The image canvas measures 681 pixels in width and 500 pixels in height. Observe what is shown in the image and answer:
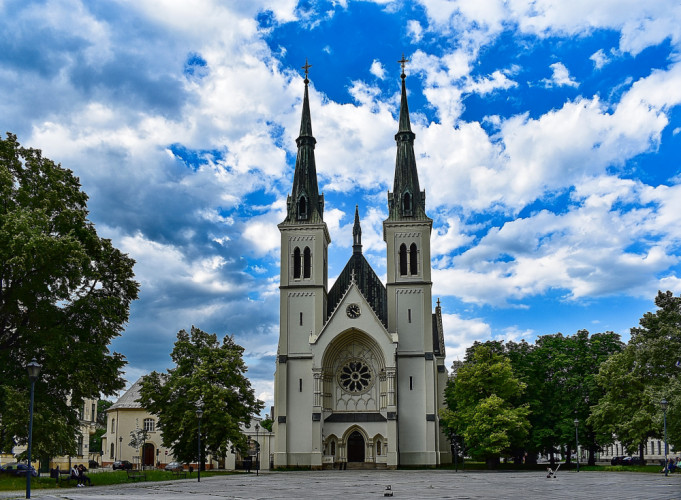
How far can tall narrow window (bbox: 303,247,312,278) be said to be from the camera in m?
63.7

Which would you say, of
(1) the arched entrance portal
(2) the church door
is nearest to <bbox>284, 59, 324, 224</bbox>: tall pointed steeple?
(2) the church door

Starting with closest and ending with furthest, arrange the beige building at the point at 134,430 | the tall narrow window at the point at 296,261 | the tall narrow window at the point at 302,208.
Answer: the tall narrow window at the point at 296,261 → the tall narrow window at the point at 302,208 → the beige building at the point at 134,430

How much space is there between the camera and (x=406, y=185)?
65812 mm

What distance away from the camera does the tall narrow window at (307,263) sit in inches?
2506

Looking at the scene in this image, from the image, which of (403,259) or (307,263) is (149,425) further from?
(403,259)

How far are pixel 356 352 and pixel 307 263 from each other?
29.9ft

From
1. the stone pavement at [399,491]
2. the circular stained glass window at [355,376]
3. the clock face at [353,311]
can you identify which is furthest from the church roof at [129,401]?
the stone pavement at [399,491]

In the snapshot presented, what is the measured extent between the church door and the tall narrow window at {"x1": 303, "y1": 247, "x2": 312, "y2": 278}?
14.5m

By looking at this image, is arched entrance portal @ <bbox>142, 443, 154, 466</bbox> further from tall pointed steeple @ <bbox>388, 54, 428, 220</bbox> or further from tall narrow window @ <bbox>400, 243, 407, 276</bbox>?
tall pointed steeple @ <bbox>388, 54, 428, 220</bbox>

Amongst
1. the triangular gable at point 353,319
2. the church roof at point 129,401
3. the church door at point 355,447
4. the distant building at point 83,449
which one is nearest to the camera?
the distant building at point 83,449

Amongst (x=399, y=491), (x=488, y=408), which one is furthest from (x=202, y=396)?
(x=399, y=491)

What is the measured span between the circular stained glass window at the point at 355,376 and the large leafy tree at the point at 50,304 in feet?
94.1

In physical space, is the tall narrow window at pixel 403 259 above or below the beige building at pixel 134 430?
above

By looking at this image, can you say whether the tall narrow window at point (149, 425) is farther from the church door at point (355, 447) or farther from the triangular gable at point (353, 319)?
the church door at point (355, 447)
